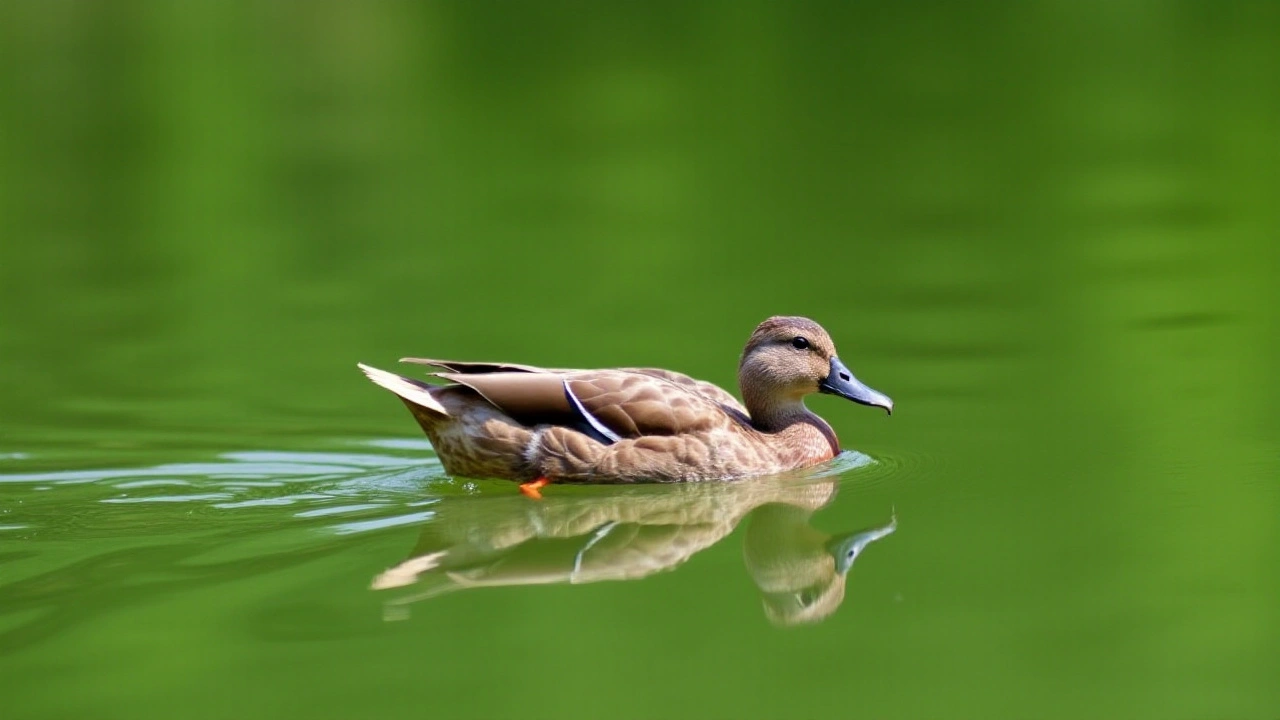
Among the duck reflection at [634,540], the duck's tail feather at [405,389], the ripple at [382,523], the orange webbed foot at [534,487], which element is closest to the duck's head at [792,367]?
the duck reflection at [634,540]

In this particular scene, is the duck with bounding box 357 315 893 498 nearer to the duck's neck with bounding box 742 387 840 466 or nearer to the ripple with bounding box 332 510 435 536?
the duck's neck with bounding box 742 387 840 466

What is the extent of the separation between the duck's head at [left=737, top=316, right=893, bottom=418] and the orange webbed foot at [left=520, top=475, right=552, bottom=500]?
1.29 meters

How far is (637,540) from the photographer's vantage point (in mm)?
8148

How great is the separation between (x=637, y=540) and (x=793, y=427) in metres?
1.82

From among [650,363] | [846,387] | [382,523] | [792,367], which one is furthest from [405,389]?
[650,363]

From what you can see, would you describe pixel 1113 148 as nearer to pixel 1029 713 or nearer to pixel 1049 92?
pixel 1049 92

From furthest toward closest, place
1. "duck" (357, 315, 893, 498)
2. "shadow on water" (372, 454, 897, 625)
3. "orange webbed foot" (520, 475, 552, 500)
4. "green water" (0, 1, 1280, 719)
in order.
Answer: "duck" (357, 315, 893, 498)
"orange webbed foot" (520, 475, 552, 500)
"shadow on water" (372, 454, 897, 625)
"green water" (0, 1, 1280, 719)

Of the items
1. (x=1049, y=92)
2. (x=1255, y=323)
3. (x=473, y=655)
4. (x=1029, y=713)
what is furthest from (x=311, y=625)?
(x=1049, y=92)

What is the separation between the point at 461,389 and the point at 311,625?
2858mm

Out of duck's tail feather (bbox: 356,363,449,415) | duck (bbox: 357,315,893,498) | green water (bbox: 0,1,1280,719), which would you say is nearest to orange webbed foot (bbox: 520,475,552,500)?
duck (bbox: 357,315,893,498)

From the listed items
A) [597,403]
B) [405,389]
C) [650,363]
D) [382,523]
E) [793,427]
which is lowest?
[382,523]

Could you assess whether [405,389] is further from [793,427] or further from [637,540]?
[793,427]

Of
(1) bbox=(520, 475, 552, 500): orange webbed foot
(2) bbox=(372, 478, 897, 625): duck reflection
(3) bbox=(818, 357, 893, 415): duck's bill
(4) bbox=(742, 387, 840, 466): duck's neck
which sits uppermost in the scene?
(3) bbox=(818, 357, 893, 415): duck's bill

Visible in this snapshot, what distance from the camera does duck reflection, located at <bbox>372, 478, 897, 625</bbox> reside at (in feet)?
24.3
